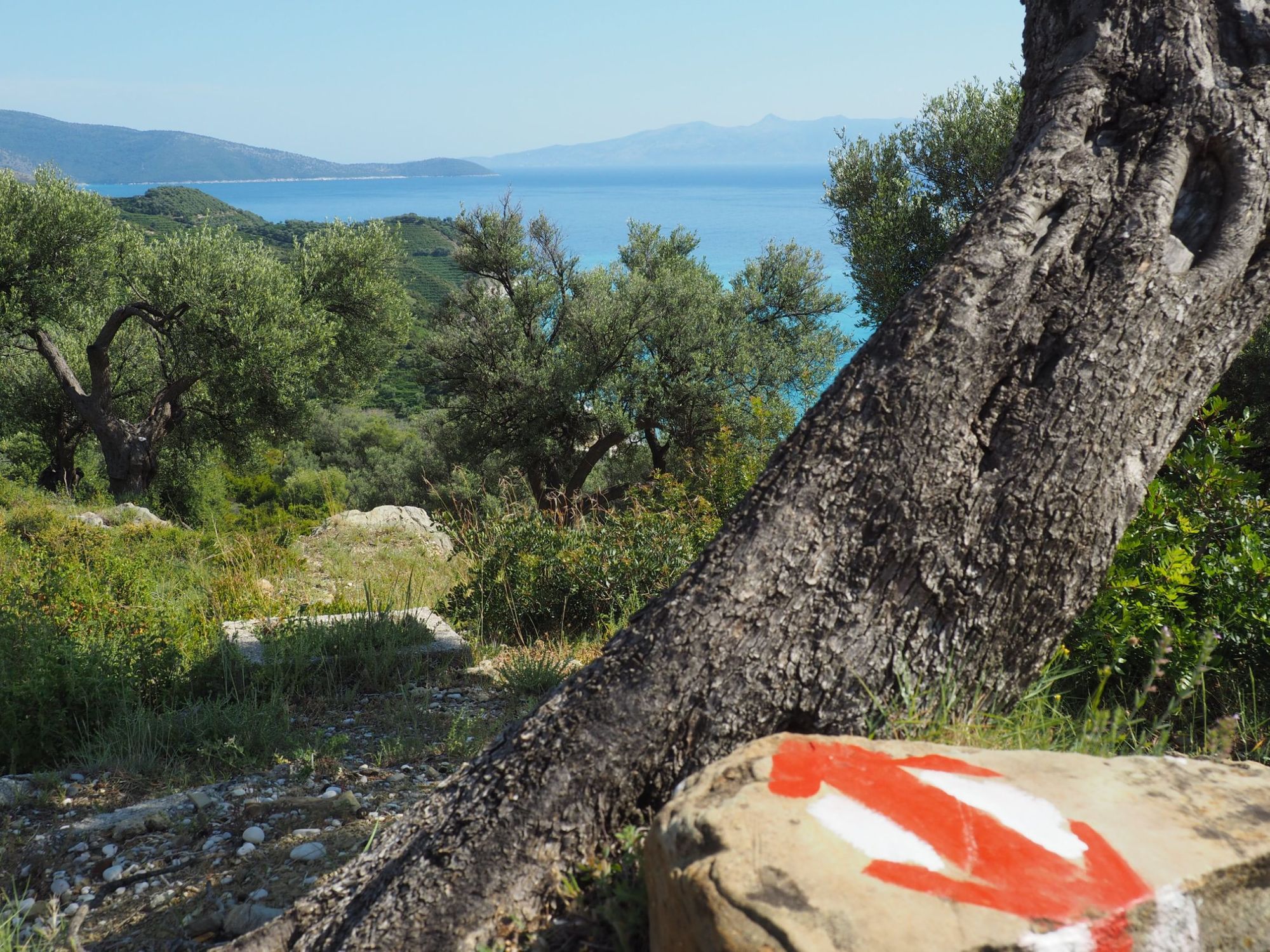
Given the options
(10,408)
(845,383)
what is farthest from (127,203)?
(845,383)

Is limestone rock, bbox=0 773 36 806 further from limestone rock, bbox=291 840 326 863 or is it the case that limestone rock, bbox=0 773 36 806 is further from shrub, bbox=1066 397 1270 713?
shrub, bbox=1066 397 1270 713

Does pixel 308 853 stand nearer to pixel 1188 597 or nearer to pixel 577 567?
pixel 577 567

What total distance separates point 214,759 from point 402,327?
53.1ft

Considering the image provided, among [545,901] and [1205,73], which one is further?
[1205,73]

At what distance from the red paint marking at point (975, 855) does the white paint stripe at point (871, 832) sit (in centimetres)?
2

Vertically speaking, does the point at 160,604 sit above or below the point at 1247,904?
below

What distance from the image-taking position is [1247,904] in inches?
65.3

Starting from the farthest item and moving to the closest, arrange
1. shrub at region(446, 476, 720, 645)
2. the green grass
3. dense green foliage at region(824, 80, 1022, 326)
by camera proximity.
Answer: dense green foliage at region(824, 80, 1022, 326) → shrub at region(446, 476, 720, 645) → the green grass

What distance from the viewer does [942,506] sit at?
234 centimetres

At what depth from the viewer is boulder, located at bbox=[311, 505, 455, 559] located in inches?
492

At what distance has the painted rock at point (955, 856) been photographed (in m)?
1.54

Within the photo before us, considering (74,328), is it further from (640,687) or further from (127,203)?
(127,203)

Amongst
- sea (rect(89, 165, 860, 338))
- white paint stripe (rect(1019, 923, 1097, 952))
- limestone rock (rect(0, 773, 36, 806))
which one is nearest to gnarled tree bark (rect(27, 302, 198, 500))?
sea (rect(89, 165, 860, 338))

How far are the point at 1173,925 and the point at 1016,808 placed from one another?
1.13 feet
